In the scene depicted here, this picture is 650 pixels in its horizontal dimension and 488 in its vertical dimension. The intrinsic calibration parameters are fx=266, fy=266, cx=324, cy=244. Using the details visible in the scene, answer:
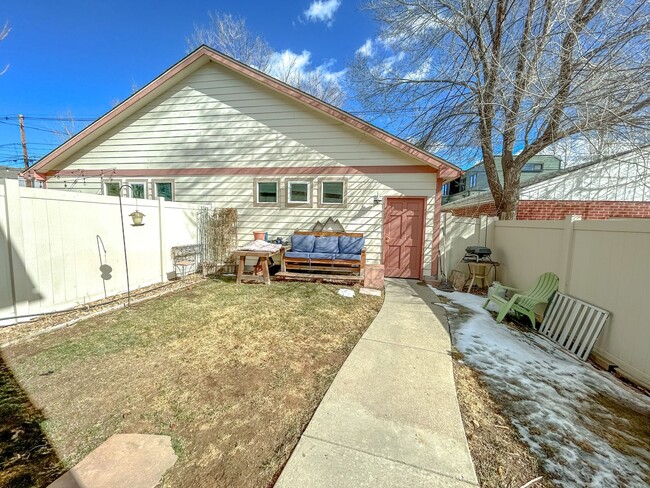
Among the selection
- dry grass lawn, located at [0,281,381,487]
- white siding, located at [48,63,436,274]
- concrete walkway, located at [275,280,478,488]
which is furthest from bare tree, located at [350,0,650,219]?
dry grass lawn, located at [0,281,381,487]

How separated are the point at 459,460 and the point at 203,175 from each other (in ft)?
27.7

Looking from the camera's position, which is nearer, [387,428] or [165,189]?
[387,428]

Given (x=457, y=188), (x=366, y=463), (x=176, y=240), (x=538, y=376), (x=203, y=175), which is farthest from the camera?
(x=457, y=188)

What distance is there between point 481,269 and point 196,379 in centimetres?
→ 635

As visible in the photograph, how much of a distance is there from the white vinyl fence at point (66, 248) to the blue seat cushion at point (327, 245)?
371cm

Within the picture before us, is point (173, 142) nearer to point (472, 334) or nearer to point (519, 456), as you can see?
point (472, 334)

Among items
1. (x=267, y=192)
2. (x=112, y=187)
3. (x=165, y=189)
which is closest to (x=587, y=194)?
(x=267, y=192)

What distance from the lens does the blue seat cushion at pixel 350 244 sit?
6.96 m

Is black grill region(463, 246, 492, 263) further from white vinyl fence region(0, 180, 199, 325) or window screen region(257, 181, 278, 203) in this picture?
white vinyl fence region(0, 180, 199, 325)

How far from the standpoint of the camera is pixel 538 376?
2.85 metres

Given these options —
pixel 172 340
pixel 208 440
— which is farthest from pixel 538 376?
pixel 172 340

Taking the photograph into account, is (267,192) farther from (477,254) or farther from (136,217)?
(477,254)

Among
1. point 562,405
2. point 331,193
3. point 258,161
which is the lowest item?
point 562,405

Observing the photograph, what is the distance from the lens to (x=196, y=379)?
259 cm
